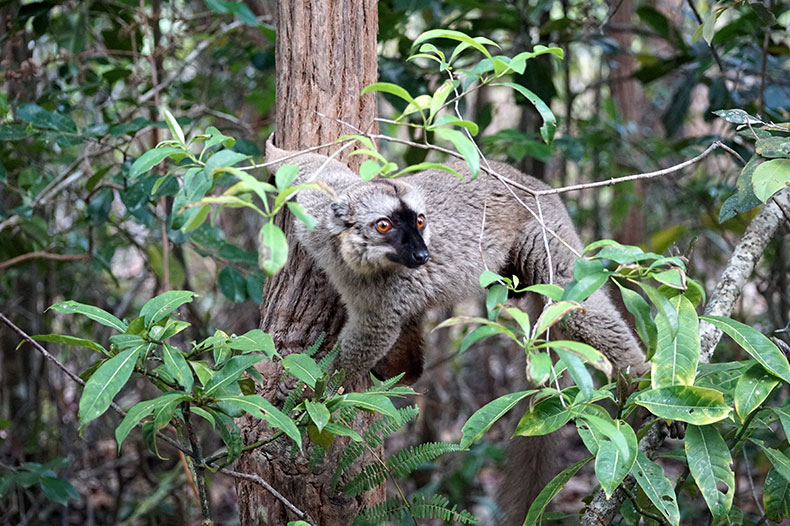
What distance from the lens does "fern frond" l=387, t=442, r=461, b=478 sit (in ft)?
9.85

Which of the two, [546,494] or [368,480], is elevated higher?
[546,494]

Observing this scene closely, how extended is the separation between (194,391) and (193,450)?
38 cm

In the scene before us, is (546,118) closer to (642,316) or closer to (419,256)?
(642,316)

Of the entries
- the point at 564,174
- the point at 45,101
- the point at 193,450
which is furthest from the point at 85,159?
the point at 564,174

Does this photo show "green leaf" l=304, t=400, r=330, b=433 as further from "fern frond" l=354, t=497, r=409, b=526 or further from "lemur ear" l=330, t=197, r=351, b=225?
"lemur ear" l=330, t=197, r=351, b=225

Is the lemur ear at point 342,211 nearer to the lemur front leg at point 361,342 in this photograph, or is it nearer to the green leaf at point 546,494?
the lemur front leg at point 361,342

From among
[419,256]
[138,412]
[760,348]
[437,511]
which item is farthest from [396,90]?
[437,511]

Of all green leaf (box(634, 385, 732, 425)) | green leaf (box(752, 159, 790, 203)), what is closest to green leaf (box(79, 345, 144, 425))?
green leaf (box(634, 385, 732, 425))

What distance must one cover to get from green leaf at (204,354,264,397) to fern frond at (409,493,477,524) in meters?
1.02

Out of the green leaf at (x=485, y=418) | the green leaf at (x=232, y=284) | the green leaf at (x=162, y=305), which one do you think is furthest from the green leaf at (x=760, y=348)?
the green leaf at (x=232, y=284)

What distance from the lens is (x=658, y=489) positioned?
249 centimetres

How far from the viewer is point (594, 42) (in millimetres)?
5980

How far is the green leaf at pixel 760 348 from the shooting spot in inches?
95.5

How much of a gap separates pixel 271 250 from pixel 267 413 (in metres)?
0.75
